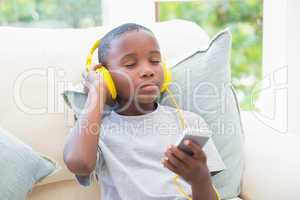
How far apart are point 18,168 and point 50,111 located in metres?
0.20

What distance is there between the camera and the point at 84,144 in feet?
3.16

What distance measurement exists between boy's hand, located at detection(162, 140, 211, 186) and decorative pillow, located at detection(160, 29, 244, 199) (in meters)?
0.31

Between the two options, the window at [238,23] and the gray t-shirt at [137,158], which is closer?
the gray t-shirt at [137,158]

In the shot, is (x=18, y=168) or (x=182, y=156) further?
(x=18, y=168)

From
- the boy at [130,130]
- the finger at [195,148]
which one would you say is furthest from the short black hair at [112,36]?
the finger at [195,148]

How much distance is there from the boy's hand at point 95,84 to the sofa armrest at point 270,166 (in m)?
0.46

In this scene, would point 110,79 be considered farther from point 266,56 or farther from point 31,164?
point 266,56

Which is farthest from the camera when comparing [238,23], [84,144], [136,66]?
[238,23]

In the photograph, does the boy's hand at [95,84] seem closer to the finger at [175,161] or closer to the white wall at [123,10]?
the finger at [175,161]

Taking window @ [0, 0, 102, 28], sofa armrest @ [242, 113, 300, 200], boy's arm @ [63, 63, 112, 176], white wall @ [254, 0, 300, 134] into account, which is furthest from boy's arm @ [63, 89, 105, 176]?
window @ [0, 0, 102, 28]

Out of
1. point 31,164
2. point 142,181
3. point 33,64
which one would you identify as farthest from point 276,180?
point 33,64

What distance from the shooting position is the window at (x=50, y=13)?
1.80 m

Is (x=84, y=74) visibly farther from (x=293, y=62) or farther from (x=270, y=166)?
(x=293, y=62)

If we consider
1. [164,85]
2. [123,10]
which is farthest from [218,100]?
[123,10]
